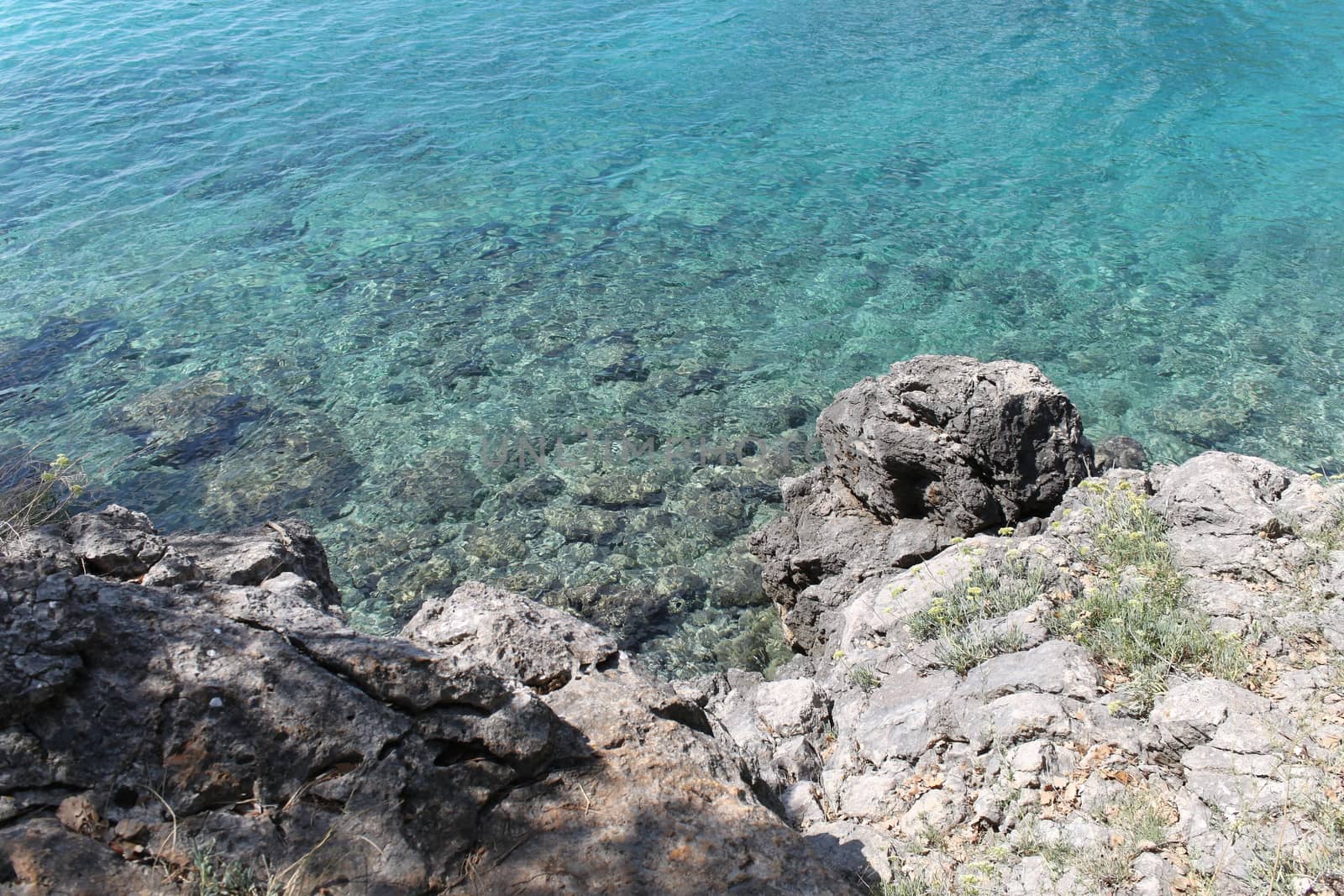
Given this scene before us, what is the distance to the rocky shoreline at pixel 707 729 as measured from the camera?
9.28 ft

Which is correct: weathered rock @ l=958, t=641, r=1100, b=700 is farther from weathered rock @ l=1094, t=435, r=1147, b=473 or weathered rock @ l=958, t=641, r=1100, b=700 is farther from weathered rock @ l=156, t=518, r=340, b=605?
weathered rock @ l=1094, t=435, r=1147, b=473

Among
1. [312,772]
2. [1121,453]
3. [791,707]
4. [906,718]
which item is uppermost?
[312,772]

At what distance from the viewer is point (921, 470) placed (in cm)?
628

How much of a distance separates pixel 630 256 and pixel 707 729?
8943mm

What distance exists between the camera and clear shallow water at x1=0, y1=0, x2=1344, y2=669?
848 centimetres

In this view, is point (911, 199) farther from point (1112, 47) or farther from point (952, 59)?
point (1112, 47)

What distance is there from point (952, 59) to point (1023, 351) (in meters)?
10.0

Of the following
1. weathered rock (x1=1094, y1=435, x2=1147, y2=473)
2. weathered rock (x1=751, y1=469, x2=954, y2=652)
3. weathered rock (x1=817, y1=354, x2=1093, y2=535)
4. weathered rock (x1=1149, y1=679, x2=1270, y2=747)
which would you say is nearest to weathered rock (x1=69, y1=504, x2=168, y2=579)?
weathered rock (x1=751, y1=469, x2=954, y2=652)

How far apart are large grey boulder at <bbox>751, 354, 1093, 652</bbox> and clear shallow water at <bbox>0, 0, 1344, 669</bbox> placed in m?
0.74

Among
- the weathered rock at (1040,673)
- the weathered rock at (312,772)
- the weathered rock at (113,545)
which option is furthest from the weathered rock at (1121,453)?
the weathered rock at (113,545)

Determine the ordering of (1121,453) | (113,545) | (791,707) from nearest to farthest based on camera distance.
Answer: (113,545), (791,707), (1121,453)

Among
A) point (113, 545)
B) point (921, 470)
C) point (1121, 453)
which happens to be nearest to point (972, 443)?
point (921, 470)

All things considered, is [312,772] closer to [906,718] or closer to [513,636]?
[513,636]

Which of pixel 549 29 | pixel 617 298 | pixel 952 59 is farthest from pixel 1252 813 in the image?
pixel 549 29
